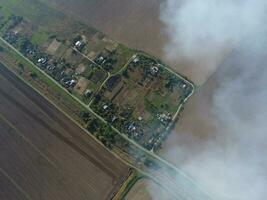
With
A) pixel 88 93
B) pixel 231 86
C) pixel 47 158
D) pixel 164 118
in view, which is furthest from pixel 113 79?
pixel 231 86

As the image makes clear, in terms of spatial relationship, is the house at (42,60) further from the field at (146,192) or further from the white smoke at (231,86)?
the field at (146,192)

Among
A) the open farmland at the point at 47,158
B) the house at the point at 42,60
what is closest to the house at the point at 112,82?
the open farmland at the point at 47,158

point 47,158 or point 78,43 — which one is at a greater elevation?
point 78,43

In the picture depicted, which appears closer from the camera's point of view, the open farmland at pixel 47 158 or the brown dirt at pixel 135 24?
the open farmland at pixel 47 158

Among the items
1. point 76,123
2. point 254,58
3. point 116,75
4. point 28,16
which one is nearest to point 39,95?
point 76,123

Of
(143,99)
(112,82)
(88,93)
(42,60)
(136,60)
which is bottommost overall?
(88,93)

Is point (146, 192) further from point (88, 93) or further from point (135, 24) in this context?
point (135, 24)
